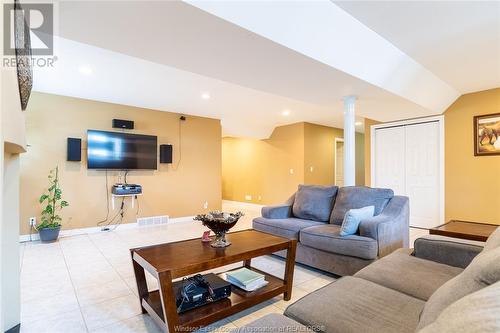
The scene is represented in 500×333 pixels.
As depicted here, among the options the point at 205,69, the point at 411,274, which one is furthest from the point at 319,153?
the point at 411,274

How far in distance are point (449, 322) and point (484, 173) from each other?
4.90 m

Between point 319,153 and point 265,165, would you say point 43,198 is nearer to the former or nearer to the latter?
point 265,165

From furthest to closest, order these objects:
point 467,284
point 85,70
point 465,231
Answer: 1. point 85,70
2. point 465,231
3. point 467,284

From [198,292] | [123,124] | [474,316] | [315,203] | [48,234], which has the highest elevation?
[123,124]

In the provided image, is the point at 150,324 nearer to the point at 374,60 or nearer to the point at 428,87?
the point at 374,60

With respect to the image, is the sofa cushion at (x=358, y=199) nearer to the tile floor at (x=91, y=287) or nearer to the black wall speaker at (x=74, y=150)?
the tile floor at (x=91, y=287)

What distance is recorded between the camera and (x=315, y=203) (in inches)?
132

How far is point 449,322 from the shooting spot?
57cm

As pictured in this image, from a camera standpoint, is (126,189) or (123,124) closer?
(126,189)

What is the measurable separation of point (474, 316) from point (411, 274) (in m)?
1.22

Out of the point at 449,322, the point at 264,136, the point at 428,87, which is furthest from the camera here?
the point at 264,136

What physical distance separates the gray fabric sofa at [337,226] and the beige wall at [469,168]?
2354 millimetres

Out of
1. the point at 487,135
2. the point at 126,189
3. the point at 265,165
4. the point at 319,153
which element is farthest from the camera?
the point at 265,165

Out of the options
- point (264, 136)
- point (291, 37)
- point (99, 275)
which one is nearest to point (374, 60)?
point (291, 37)
